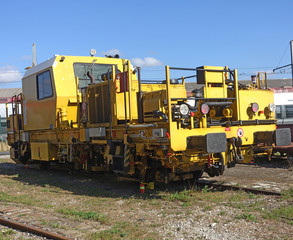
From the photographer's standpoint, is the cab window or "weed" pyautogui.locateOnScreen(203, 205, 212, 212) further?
the cab window

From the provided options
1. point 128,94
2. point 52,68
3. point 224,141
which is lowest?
point 224,141

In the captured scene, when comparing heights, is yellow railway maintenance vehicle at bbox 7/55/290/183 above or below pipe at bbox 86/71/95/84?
below

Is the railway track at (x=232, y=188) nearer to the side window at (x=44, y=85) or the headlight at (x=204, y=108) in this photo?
the headlight at (x=204, y=108)

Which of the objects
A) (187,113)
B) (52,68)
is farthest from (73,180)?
(187,113)

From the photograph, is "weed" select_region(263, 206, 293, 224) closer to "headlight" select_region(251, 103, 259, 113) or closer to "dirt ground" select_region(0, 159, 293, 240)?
"dirt ground" select_region(0, 159, 293, 240)

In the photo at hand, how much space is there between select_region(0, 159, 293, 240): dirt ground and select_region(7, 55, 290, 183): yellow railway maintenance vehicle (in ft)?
1.85

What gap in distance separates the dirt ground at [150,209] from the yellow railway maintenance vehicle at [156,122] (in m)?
0.56

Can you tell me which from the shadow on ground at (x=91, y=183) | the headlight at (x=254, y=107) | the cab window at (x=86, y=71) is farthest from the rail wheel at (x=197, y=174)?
the cab window at (x=86, y=71)

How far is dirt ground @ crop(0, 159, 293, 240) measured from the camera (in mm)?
4875

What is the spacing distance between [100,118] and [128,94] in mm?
1379

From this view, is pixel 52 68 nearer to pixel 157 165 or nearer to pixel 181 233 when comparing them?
pixel 157 165

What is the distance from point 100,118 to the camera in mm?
8539

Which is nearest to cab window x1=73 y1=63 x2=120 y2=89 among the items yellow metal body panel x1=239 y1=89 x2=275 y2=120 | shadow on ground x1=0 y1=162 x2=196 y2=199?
shadow on ground x1=0 y1=162 x2=196 y2=199

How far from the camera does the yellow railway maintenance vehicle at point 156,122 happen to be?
662 cm
